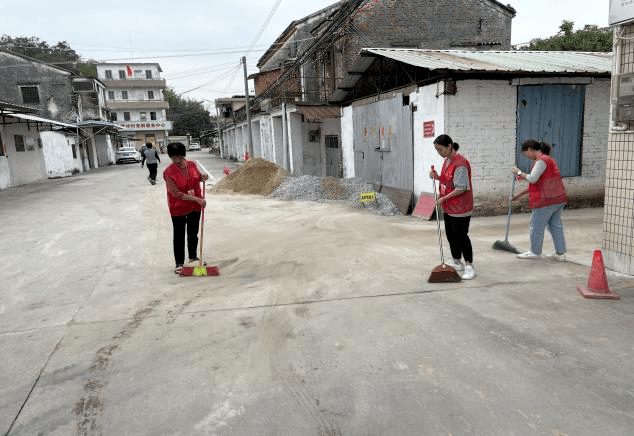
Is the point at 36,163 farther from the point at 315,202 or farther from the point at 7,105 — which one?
the point at 315,202

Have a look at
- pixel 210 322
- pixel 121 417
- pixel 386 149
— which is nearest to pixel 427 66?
pixel 386 149

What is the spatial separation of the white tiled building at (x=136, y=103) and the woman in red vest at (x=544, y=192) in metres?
63.7

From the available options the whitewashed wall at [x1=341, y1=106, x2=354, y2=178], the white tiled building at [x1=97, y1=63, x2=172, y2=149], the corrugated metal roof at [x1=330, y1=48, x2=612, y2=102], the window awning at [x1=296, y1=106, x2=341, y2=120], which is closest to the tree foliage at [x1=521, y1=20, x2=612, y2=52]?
the corrugated metal roof at [x1=330, y1=48, x2=612, y2=102]

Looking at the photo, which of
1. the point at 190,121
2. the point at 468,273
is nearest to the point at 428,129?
the point at 468,273

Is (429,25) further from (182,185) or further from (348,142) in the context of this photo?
(182,185)

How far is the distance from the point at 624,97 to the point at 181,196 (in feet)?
17.7

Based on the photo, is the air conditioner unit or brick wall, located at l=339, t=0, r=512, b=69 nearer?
the air conditioner unit

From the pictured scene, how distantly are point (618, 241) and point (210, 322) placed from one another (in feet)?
15.6

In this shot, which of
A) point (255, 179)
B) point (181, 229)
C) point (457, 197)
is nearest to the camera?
point (457, 197)

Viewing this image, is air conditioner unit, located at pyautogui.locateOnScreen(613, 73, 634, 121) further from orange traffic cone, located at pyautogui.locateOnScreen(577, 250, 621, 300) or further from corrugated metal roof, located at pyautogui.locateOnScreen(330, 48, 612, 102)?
corrugated metal roof, located at pyautogui.locateOnScreen(330, 48, 612, 102)

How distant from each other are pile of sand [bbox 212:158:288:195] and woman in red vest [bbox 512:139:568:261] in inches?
365

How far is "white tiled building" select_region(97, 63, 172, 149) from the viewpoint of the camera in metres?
61.5

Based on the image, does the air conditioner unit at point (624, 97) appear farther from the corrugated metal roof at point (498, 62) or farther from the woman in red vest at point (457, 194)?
the corrugated metal roof at point (498, 62)

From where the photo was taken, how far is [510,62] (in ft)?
32.4
